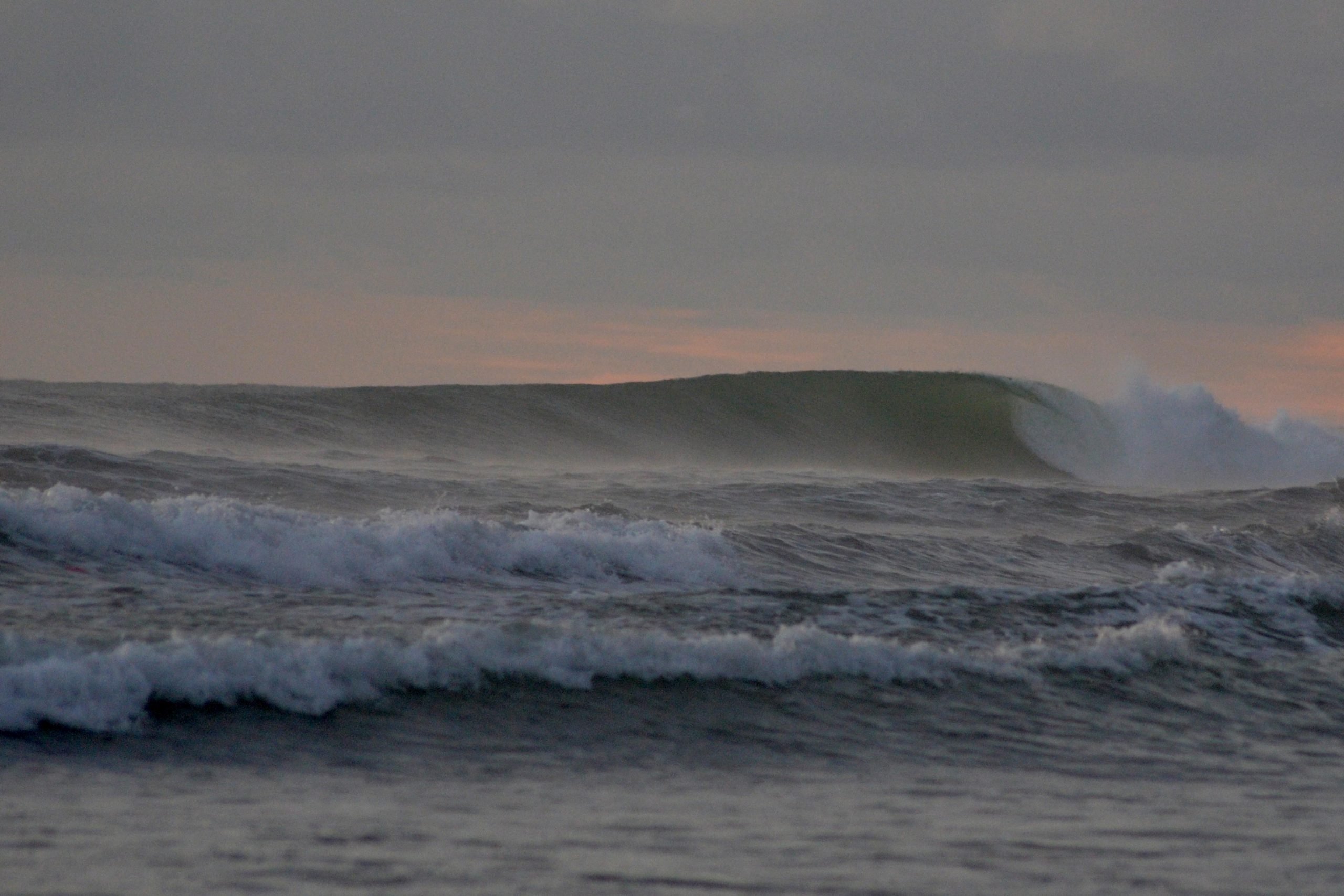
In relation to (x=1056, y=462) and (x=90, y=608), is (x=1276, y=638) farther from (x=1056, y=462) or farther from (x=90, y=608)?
(x=1056, y=462)

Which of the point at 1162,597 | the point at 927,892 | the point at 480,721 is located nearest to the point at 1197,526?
the point at 1162,597

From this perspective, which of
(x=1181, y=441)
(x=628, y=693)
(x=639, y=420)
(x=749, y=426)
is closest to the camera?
(x=628, y=693)

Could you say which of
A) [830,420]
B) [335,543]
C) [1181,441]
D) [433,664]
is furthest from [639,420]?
[433,664]

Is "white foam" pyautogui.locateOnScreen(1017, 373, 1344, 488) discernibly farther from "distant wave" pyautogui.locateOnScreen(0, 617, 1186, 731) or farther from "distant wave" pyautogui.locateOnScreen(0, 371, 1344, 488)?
"distant wave" pyautogui.locateOnScreen(0, 617, 1186, 731)

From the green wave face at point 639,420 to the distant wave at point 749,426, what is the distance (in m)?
0.04

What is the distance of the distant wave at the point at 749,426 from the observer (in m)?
19.3

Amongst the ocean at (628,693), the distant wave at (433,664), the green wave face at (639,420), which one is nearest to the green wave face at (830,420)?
the green wave face at (639,420)

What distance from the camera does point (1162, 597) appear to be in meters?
9.91

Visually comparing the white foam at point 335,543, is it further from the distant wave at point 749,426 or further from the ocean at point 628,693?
the distant wave at point 749,426

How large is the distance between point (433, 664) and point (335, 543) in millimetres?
2719

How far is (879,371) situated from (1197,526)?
47.7ft

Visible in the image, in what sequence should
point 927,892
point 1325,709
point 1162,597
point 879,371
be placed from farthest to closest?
point 879,371 < point 1162,597 < point 1325,709 < point 927,892

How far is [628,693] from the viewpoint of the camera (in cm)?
640

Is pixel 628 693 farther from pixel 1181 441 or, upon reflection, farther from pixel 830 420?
pixel 1181 441
